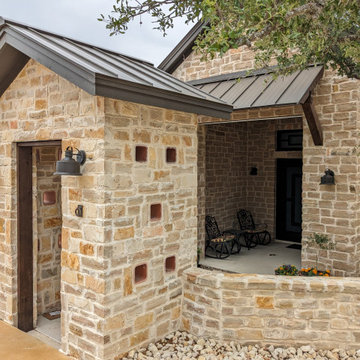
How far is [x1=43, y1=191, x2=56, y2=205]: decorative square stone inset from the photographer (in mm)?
4883

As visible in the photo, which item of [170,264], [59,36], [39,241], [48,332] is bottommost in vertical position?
[48,332]

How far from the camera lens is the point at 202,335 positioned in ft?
14.0

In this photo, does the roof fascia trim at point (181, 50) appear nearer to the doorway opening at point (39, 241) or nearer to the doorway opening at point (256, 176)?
the doorway opening at point (256, 176)

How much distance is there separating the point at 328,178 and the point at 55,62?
462 cm

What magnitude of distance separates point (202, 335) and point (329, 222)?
3.13 meters

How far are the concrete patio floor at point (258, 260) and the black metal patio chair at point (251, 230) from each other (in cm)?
23

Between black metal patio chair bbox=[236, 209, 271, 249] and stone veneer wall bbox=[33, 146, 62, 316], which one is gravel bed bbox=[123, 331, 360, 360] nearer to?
stone veneer wall bbox=[33, 146, 62, 316]

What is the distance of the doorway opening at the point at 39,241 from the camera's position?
4480 mm

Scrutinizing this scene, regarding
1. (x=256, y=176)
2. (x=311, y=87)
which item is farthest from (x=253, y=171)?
(x=311, y=87)

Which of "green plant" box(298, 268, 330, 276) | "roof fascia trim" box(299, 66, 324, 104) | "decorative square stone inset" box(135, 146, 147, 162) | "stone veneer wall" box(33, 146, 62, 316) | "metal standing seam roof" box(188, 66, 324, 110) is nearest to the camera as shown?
"decorative square stone inset" box(135, 146, 147, 162)

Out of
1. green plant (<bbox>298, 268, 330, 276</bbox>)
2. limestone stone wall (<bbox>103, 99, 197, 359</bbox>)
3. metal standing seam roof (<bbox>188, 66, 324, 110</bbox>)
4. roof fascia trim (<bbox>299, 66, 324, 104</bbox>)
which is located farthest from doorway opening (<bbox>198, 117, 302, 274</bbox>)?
limestone stone wall (<bbox>103, 99, 197, 359</bbox>)

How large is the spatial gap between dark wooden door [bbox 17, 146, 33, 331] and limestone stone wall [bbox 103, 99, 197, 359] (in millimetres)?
1583

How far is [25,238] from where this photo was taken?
4.52 meters

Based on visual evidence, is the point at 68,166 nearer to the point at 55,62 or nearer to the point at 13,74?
the point at 55,62
